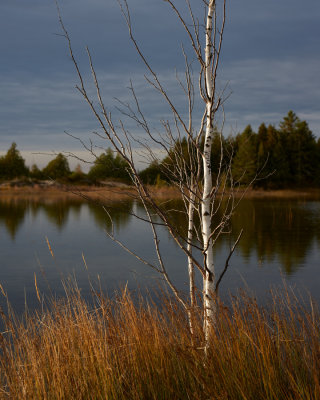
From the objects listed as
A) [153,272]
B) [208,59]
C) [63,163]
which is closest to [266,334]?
[208,59]

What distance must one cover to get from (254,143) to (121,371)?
2080 inches

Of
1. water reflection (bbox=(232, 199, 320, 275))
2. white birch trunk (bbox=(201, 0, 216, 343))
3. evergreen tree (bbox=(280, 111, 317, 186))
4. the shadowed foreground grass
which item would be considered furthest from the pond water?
evergreen tree (bbox=(280, 111, 317, 186))

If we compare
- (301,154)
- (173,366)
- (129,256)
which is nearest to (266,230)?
(129,256)

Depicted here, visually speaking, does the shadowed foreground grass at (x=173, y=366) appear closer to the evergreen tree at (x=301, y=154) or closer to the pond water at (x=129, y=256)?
the pond water at (x=129, y=256)

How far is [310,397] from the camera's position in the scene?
2832 mm

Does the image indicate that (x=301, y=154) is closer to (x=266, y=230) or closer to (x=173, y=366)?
(x=266, y=230)

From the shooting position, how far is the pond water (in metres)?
9.52

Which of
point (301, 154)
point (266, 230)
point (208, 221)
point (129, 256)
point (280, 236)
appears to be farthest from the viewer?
point (301, 154)

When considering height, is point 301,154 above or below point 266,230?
above

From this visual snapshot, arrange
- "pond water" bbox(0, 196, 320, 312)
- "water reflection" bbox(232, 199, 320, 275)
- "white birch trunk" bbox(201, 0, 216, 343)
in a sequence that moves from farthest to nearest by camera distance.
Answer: "water reflection" bbox(232, 199, 320, 275) → "pond water" bbox(0, 196, 320, 312) → "white birch trunk" bbox(201, 0, 216, 343)

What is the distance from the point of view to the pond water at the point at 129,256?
31.2 ft

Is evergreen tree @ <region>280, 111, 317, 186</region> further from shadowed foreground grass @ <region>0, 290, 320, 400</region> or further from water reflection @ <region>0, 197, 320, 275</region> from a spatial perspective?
shadowed foreground grass @ <region>0, 290, 320, 400</region>

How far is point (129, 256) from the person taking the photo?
1333 centimetres

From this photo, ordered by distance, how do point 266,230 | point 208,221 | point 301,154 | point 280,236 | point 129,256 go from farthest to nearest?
point 301,154 < point 266,230 < point 280,236 < point 129,256 < point 208,221
